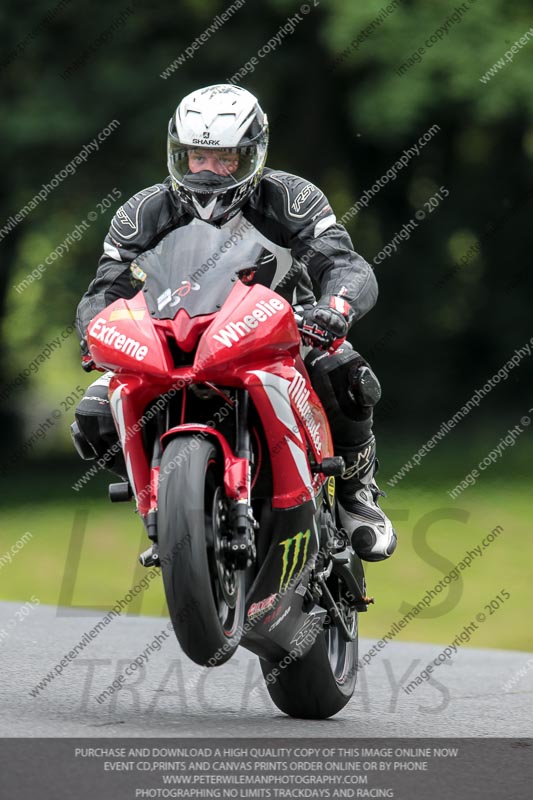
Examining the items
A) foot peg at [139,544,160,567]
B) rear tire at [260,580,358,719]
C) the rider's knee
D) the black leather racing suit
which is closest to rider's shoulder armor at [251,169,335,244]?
the black leather racing suit

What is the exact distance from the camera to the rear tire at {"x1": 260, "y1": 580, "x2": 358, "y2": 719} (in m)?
5.86

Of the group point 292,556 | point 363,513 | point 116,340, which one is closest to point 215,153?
point 116,340

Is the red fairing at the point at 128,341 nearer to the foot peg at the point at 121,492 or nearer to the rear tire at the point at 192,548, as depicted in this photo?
the rear tire at the point at 192,548

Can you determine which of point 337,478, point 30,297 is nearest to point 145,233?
point 337,478

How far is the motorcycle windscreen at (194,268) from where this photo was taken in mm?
4840

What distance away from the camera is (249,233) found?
530 centimetres

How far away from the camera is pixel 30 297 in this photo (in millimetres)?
20844

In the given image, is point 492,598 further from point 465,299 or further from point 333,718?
point 465,299

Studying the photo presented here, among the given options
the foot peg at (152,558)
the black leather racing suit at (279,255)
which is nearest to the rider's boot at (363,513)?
the black leather racing suit at (279,255)

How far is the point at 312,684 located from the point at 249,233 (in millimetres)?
1895

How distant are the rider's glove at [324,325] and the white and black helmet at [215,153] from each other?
507 millimetres
